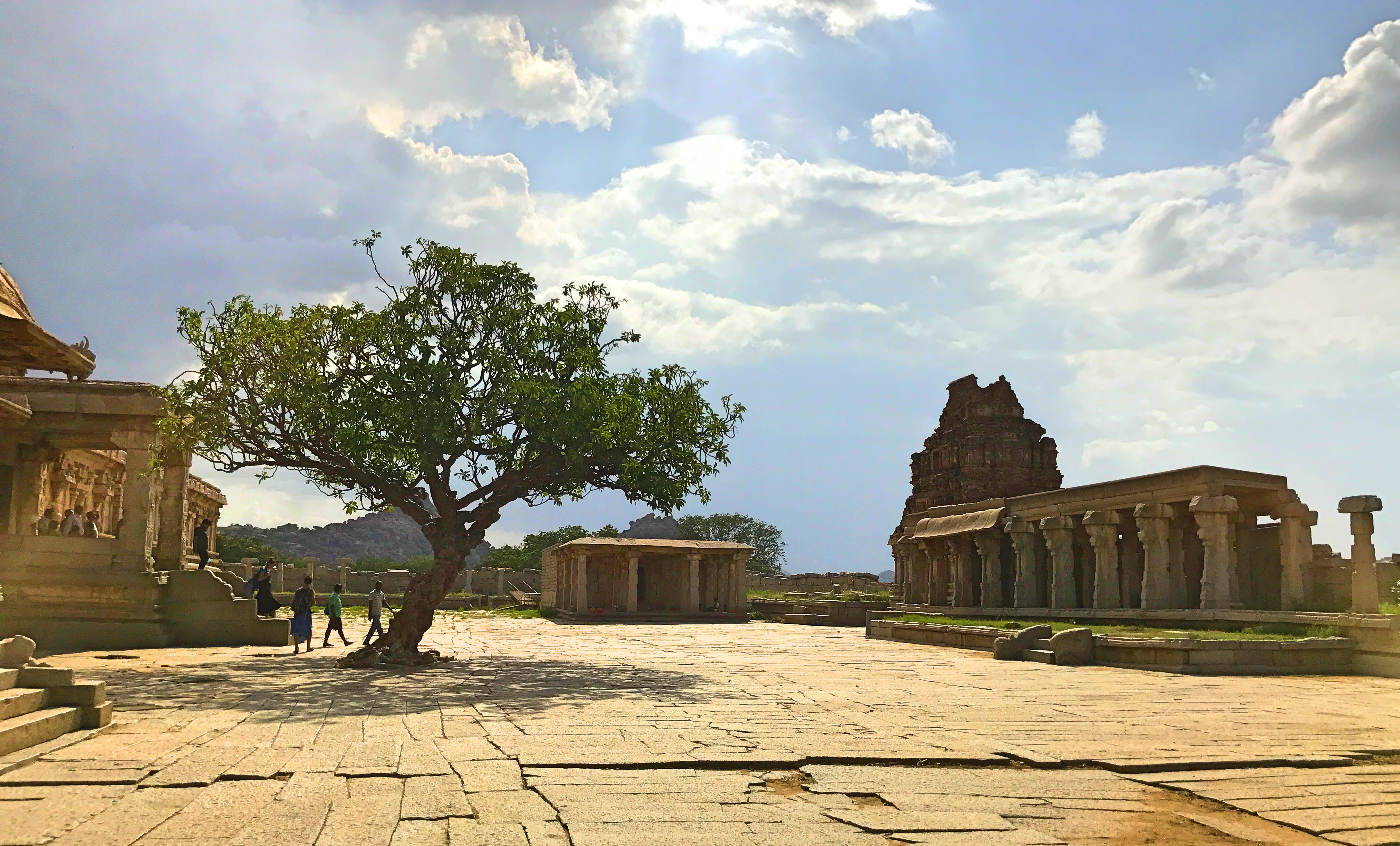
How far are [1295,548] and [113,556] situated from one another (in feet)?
79.1

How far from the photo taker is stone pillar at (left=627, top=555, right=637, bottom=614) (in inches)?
1630

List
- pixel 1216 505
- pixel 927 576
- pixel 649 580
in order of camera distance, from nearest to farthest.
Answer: pixel 1216 505
pixel 927 576
pixel 649 580

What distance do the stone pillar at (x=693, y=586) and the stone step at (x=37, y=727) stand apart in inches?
1352

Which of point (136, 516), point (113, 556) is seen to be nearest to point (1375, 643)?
point (136, 516)

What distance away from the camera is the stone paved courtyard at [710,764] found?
6184 mm

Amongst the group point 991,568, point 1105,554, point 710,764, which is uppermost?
point 1105,554

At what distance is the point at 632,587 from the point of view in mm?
41812

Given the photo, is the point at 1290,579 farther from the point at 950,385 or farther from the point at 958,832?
the point at 950,385

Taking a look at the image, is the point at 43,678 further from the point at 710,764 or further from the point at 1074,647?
the point at 1074,647

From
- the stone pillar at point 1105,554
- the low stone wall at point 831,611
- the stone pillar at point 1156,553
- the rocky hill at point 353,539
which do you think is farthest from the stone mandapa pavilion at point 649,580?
the rocky hill at point 353,539

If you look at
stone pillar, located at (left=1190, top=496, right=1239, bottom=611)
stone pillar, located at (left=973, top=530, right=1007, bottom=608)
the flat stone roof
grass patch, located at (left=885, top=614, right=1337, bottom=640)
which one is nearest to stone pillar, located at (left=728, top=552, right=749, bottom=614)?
the flat stone roof

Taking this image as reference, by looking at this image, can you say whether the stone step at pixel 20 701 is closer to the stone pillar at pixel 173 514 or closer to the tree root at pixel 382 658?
the tree root at pixel 382 658

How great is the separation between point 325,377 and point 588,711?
9050mm

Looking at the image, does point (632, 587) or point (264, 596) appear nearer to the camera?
point (264, 596)
